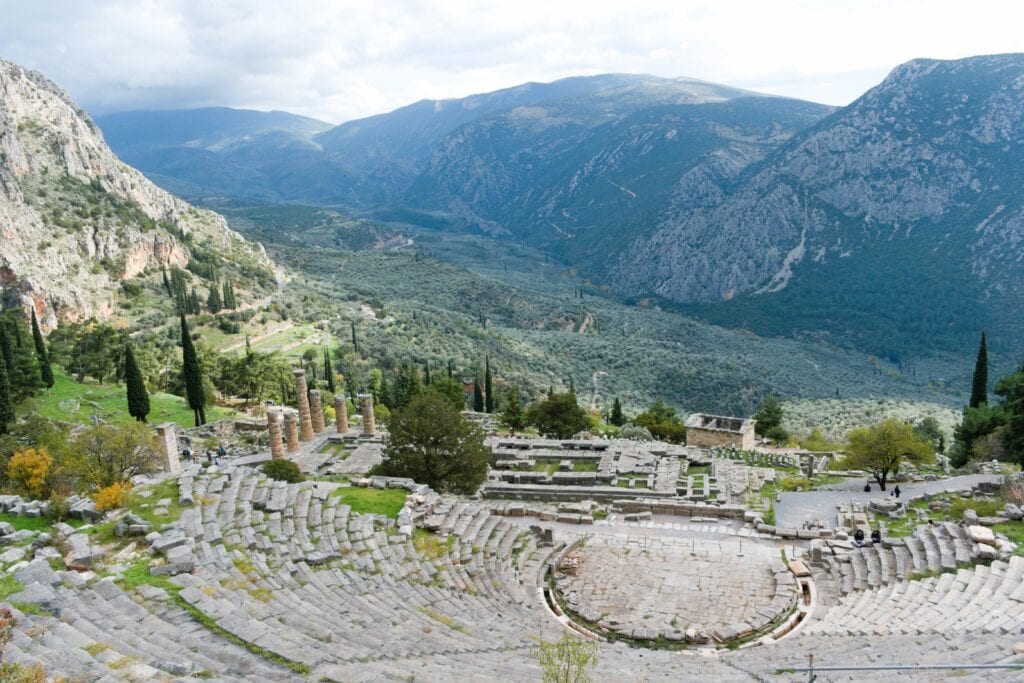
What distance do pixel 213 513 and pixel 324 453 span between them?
17.1m

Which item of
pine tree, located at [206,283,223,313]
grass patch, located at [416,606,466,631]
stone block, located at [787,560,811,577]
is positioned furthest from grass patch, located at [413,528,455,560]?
pine tree, located at [206,283,223,313]

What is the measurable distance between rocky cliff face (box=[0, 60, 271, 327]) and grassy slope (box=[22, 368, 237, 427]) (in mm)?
16159

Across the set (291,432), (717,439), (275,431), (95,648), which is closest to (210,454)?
(291,432)

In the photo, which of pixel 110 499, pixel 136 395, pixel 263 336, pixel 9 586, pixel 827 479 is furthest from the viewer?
pixel 263 336

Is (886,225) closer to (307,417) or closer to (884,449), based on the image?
(884,449)

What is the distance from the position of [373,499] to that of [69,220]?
68865 mm

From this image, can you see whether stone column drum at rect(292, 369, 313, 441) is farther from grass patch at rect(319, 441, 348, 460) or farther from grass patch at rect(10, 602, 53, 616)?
grass patch at rect(10, 602, 53, 616)

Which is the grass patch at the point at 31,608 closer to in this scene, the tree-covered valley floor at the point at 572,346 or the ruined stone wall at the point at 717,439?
the ruined stone wall at the point at 717,439

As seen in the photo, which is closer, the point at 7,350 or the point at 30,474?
the point at 30,474

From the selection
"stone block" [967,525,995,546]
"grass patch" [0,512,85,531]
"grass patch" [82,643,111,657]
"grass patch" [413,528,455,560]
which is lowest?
"grass patch" [413,528,455,560]

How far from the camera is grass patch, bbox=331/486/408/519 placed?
22.8m

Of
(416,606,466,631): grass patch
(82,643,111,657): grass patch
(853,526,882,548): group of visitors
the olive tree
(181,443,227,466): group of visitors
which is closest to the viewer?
(82,643,111,657): grass patch

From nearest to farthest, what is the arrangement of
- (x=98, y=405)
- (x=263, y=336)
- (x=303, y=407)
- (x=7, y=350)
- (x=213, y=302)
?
(x=303, y=407), (x=7, y=350), (x=98, y=405), (x=263, y=336), (x=213, y=302)

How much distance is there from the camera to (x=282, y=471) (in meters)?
26.4
